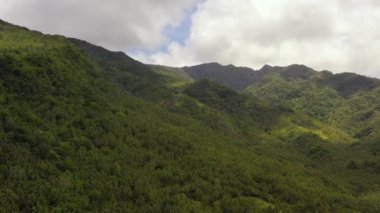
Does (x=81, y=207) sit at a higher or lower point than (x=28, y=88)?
lower

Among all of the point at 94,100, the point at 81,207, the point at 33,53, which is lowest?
the point at 81,207

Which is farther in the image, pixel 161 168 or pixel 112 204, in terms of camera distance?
pixel 161 168

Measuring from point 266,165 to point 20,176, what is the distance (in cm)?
8992

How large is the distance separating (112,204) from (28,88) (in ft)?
140

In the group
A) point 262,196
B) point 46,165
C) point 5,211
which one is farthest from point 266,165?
point 5,211

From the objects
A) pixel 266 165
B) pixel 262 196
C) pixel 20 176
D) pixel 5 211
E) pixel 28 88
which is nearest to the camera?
pixel 5 211

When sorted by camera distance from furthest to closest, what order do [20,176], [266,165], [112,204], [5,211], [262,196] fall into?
[266,165], [262,196], [112,204], [20,176], [5,211]

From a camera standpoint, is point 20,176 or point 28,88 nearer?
point 20,176

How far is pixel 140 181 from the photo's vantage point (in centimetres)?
11362

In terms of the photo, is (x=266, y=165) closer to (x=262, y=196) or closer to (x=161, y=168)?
Result: (x=262, y=196)

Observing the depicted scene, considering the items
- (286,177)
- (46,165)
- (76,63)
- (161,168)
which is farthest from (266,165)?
(46,165)

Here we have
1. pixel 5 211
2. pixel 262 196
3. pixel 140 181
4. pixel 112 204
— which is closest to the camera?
pixel 5 211

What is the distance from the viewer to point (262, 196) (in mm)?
133125

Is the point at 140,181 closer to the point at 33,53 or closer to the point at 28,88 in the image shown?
the point at 28,88
